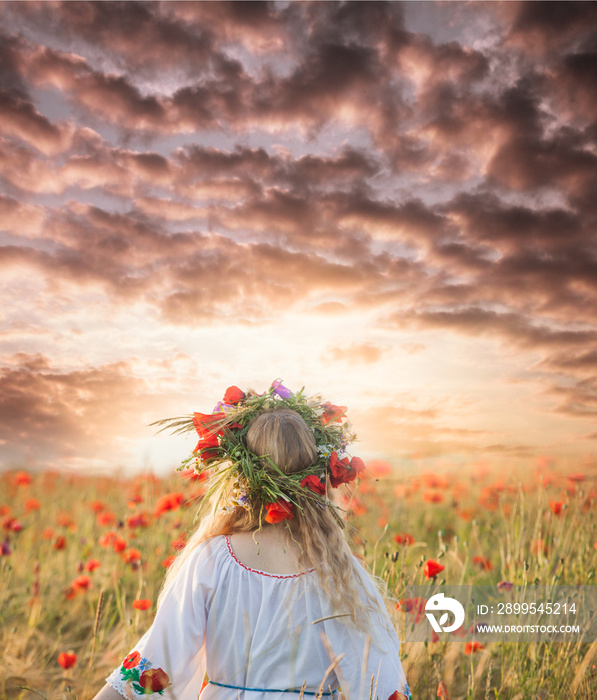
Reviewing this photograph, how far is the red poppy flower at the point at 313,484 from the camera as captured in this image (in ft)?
7.47

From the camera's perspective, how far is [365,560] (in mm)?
3182

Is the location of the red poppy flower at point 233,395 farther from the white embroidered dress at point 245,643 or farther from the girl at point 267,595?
the white embroidered dress at point 245,643

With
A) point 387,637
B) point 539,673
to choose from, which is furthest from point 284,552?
point 539,673

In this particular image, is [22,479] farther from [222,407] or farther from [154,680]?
[154,680]

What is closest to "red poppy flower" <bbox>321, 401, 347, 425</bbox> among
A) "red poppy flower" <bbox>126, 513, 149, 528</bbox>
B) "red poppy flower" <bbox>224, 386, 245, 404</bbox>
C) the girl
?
the girl

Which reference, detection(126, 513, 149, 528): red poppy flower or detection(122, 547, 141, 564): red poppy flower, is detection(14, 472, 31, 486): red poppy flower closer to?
detection(126, 513, 149, 528): red poppy flower

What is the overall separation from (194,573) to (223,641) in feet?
0.87

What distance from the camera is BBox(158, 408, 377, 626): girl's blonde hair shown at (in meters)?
2.14

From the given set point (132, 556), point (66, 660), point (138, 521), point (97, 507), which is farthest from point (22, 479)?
point (66, 660)

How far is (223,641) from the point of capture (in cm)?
208

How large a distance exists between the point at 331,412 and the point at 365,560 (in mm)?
1004

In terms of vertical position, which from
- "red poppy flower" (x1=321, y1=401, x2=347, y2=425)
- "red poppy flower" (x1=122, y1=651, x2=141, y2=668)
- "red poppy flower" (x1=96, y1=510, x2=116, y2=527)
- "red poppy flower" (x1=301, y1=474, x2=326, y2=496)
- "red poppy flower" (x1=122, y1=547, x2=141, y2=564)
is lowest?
"red poppy flower" (x1=122, y1=651, x2=141, y2=668)

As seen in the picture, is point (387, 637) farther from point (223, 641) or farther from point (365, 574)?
point (223, 641)

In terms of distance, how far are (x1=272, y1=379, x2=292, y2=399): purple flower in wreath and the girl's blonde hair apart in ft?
0.73
